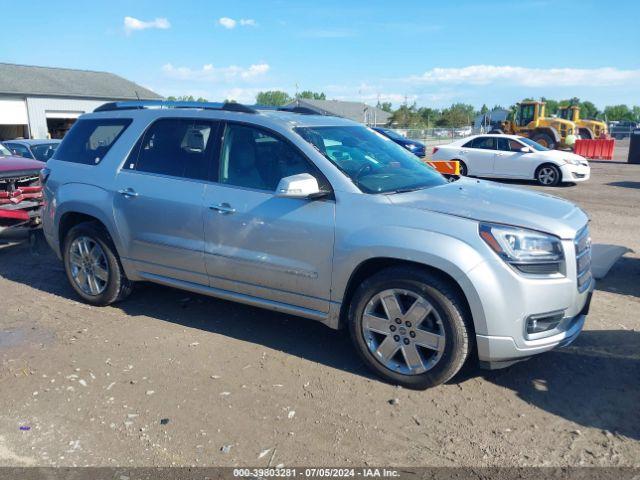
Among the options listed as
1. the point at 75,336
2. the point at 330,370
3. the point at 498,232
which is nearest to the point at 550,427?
the point at 498,232

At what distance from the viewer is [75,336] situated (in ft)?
15.8

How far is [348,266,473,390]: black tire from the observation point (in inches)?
143

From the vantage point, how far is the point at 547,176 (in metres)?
16.1

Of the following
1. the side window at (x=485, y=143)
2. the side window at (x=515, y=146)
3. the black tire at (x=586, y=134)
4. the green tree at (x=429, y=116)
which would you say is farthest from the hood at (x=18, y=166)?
the green tree at (x=429, y=116)

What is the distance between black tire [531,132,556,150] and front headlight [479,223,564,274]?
24584 millimetres

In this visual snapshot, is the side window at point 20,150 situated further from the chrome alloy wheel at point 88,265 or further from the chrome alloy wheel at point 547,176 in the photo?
the chrome alloy wheel at point 547,176

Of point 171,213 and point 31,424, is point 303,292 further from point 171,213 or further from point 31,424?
point 31,424

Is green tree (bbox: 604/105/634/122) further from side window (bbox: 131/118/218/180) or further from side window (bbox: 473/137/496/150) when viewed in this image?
side window (bbox: 131/118/218/180)

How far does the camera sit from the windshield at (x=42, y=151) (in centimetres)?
1195

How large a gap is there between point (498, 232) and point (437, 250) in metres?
0.40

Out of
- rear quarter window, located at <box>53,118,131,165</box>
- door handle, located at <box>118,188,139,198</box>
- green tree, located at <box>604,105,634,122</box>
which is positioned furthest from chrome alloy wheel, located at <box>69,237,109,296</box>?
green tree, located at <box>604,105,634,122</box>

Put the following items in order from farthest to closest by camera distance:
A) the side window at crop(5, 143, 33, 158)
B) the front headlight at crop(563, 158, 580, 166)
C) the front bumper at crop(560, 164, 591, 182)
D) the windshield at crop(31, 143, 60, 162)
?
the front headlight at crop(563, 158, 580, 166) → the front bumper at crop(560, 164, 591, 182) → the windshield at crop(31, 143, 60, 162) → the side window at crop(5, 143, 33, 158)

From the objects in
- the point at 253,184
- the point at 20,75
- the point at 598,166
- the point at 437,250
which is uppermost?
the point at 20,75

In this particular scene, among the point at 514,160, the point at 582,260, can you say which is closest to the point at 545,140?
the point at 514,160
